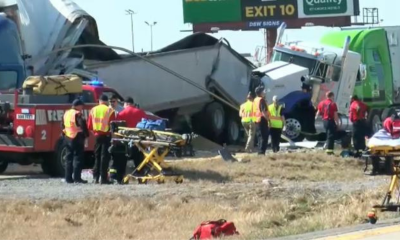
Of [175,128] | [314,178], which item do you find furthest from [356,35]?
[314,178]

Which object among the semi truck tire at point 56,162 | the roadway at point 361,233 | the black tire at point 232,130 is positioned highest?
the roadway at point 361,233

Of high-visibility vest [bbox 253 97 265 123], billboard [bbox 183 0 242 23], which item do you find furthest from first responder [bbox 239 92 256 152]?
billboard [bbox 183 0 242 23]

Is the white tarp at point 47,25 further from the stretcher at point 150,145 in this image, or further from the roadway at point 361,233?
the roadway at point 361,233

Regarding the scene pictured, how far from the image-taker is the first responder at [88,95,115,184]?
18.6 metres

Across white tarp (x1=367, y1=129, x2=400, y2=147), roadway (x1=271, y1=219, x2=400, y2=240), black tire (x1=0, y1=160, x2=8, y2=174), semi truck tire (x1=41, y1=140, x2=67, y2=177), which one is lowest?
black tire (x1=0, y1=160, x2=8, y2=174)

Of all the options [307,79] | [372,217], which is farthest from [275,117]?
[372,217]

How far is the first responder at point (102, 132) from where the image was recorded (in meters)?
18.6

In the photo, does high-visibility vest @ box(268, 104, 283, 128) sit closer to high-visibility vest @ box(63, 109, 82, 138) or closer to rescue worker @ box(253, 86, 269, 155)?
Answer: rescue worker @ box(253, 86, 269, 155)

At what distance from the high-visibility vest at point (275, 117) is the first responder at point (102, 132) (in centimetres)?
788

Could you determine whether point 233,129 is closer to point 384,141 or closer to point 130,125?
point 130,125

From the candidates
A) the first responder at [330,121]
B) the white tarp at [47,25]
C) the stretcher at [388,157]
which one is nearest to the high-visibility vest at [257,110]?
the first responder at [330,121]

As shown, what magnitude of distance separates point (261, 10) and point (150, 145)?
46.0 metres

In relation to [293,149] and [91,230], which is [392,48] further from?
[91,230]

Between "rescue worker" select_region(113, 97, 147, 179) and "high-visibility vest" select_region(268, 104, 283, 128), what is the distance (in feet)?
21.9
